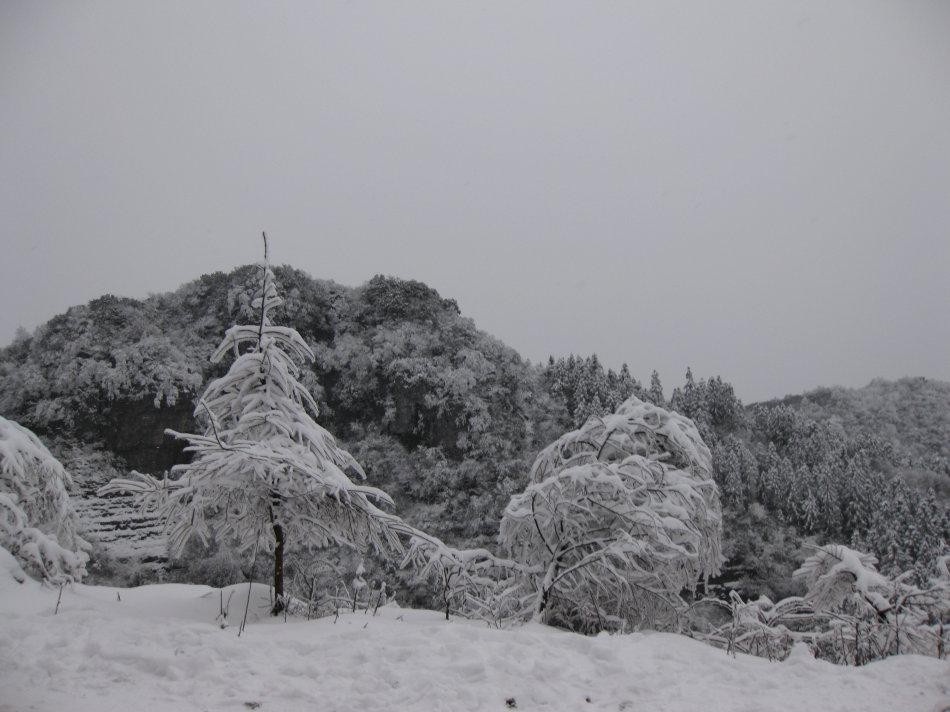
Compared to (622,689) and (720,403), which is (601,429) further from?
(720,403)

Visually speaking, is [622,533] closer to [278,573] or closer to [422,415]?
[278,573]

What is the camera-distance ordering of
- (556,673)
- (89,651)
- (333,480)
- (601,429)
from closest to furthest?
(89,651), (556,673), (333,480), (601,429)

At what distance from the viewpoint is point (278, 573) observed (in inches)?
225

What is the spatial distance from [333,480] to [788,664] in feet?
13.5

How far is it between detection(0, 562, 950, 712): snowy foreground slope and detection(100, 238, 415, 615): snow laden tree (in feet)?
3.89

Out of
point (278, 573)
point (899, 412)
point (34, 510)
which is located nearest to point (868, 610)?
point (278, 573)

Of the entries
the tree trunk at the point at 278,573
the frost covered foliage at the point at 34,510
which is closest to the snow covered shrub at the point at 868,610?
the tree trunk at the point at 278,573

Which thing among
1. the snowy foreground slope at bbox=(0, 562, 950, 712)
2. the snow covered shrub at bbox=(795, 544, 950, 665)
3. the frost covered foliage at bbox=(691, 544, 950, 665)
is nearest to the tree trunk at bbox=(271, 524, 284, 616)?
the snowy foreground slope at bbox=(0, 562, 950, 712)

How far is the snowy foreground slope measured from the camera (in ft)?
10.2

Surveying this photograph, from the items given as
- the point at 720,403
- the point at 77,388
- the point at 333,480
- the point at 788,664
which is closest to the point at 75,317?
the point at 77,388

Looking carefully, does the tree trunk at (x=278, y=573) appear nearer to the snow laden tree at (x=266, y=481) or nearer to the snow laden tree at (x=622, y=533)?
the snow laden tree at (x=266, y=481)

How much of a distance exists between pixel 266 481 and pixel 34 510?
10.6 ft

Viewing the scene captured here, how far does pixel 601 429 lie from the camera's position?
293 inches

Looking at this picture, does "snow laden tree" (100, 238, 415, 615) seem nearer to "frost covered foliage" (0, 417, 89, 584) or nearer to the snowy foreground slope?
"frost covered foliage" (0, 417, 89, 584)
